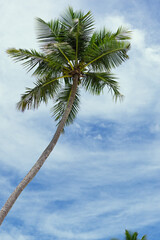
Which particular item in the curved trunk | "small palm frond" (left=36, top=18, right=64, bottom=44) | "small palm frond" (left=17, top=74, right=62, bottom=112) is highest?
"small palm frond" (left=36, top=18, right=64, bottom=44)

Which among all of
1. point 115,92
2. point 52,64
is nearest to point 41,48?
point 52,64

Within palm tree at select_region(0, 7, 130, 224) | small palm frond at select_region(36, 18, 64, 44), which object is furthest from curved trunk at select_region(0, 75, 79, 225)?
small palm frond at select_region(36, 18, 64, 44)

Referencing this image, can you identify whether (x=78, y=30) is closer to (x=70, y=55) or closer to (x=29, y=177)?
(x=70, y=55)

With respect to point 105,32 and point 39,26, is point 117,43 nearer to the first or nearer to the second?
point 105,32

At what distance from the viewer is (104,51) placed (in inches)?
513

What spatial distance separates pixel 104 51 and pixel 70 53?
1324 mm

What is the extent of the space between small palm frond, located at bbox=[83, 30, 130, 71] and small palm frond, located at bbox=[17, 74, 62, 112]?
1748 millimetres

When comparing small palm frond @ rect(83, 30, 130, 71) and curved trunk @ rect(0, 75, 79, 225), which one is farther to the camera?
small palm frond @ rect(83, 30, 130, 71)

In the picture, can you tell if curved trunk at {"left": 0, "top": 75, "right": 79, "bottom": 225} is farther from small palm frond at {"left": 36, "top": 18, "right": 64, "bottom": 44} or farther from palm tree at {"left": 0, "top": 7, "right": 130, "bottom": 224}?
small palm frond at {"left": 36, "top": 18, "right": 64, "bottom": 44}

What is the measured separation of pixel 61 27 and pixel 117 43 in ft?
7.87

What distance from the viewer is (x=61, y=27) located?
13.5 m

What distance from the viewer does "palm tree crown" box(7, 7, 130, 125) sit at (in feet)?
42.6

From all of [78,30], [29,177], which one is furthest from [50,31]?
[29,177]

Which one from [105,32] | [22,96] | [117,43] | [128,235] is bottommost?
[128,235]
